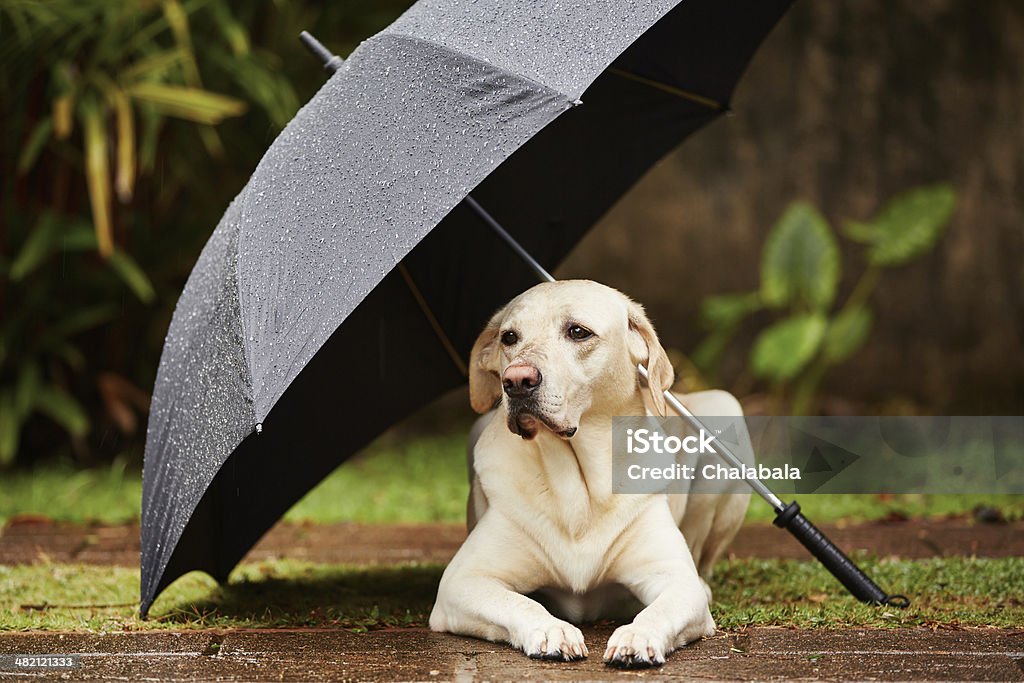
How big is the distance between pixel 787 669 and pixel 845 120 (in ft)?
17.5

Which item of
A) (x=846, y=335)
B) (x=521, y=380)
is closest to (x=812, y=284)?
(x=846, y=335)

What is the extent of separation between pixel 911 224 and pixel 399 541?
3.66 m

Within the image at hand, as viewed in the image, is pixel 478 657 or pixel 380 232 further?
pixel 478 657

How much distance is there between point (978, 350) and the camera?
718 centimetres

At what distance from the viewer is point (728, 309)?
7031 mm

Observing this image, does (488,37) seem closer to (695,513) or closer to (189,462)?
(189,462)

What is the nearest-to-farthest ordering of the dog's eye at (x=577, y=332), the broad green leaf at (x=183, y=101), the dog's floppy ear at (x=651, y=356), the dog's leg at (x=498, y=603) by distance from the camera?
the dog's leg at (x=498, y=603) < the dog's eye at (x=577, y=332) < the dog's floppy ear at (x=651, y=356) < the broad green leaf at (x=183, y=101)

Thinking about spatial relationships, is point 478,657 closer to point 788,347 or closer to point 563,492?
point 563,492

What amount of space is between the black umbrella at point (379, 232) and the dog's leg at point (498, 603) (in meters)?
0.68

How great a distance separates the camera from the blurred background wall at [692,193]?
6.21m

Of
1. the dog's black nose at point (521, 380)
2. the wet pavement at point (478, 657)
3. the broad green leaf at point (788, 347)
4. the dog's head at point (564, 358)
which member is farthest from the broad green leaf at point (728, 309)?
the dog's black nose at point (521, 380)

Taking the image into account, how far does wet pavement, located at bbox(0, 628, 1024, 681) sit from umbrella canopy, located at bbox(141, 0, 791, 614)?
27cm

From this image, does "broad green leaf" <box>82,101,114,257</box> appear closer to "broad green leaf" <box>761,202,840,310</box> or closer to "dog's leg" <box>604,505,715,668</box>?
"dog's leg" <box>604,505,715,668</box>

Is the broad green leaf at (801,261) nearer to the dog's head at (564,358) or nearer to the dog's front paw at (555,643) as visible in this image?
the dog's head at (564,358)
